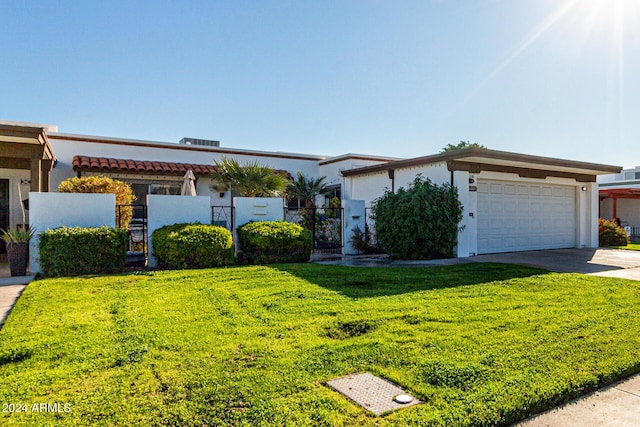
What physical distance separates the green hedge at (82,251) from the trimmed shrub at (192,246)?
0.87 meters

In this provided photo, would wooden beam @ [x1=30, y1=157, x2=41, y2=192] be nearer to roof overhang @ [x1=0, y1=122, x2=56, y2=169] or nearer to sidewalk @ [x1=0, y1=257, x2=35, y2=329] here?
roof overhang @ [x1=0, y1=122, x2=56, y2=169]

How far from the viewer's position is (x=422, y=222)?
40.1ft

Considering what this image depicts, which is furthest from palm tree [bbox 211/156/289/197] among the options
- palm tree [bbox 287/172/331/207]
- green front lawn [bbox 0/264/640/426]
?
green front lawn [bbox 0/264/640/426]

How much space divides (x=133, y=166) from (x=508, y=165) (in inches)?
529

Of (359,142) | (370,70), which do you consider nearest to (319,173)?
(359,142)

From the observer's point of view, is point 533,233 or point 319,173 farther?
point 319,173

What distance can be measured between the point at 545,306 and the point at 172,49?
11.7 m

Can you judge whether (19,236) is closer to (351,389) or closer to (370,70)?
(351,389)

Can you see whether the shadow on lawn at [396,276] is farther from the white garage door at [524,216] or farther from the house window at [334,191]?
the house window at [334,191]

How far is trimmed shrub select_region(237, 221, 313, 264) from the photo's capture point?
10.9 metres

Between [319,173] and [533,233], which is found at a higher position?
[319,173]

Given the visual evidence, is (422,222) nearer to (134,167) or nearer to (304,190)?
(304,190)

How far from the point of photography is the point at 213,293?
7102 mm

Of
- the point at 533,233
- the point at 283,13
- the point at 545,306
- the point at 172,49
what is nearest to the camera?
the point at 545,306
